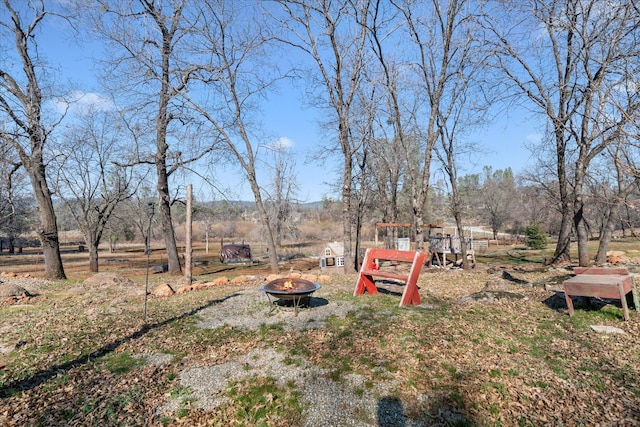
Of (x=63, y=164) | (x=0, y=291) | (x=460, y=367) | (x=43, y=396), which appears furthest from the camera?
(x=63, y=164)

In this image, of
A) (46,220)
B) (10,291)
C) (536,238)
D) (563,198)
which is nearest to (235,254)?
(46,220)

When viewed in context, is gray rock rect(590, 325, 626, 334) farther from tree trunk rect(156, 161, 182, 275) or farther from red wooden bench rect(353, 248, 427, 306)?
tree trunk rect(156, 161, 182, 275)

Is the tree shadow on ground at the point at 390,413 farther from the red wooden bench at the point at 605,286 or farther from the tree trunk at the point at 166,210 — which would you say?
the tree trunk at the point at 166,210

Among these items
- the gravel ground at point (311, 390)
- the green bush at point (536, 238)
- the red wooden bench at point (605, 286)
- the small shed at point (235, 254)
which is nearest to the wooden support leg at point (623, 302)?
the red wooden bench at point (605, 286)

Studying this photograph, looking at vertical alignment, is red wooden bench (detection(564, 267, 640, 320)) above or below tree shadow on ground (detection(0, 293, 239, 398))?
above

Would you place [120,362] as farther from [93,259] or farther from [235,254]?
[235,254]

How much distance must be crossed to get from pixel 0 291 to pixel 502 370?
11.4 meters

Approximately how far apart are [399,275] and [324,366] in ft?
13.8

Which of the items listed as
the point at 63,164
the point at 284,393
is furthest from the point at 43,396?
the point at 63,164

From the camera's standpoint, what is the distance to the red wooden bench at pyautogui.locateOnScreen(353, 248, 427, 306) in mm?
7520

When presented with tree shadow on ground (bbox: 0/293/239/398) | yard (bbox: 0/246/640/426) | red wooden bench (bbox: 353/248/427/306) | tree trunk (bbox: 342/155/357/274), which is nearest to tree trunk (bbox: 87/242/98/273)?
yard (bbox: 0/246/640/426)

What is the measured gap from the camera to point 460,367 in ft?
15.7

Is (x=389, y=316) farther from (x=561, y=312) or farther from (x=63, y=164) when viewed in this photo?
(x=63, y=164)

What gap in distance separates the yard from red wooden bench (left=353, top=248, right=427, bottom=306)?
33 cm
